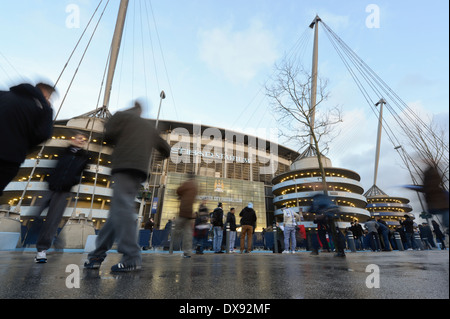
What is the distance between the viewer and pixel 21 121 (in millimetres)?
2188

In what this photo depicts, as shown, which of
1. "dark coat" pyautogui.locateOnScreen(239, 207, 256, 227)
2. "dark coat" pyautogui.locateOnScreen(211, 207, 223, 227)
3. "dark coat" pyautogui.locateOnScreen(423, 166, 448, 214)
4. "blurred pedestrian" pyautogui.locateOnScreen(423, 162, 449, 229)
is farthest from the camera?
"dark coat" pyautogui.locateOnScreen(239, 207, 256, 227)

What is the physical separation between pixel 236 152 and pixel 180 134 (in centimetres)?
1334

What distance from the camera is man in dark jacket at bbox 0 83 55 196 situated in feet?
6.77

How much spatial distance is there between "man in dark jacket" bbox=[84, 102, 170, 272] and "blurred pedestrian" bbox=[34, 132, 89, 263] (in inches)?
53.6

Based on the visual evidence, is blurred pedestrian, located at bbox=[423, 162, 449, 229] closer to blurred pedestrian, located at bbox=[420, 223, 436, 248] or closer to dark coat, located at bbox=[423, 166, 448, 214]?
dark coat, located at bbox=[423, 166, 448, 214]

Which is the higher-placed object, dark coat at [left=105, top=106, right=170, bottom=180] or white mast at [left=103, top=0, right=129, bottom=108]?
white mast at [left=103, top=0, right=129, bottom=108]

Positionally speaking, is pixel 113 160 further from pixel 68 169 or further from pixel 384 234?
pixel 384 234

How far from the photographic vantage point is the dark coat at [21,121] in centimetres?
207

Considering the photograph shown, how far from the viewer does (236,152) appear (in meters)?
51.4

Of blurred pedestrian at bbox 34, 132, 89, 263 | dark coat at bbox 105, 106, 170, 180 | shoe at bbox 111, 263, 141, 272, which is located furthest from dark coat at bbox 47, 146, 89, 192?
shoe at bbox 111, 263, 141, 272

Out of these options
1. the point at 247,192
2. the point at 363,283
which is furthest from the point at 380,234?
the point at 247,192

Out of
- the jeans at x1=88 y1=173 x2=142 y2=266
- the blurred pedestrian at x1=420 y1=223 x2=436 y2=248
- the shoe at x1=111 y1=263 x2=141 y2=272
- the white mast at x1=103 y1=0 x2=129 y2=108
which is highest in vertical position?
the white mast at x1=103 y1=0 x2=129 y2=108

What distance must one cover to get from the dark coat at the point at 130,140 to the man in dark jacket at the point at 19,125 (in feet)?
2.08
